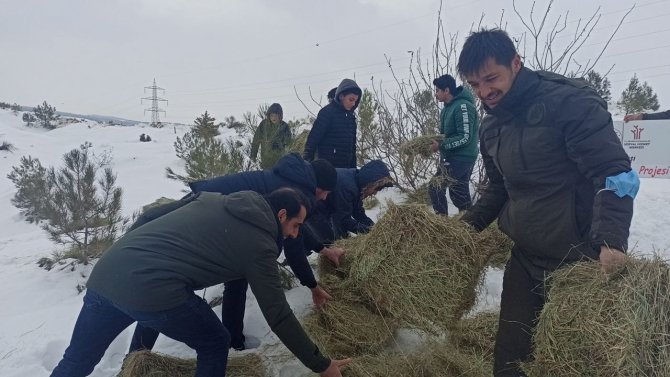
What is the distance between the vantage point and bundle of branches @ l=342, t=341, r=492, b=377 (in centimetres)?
257

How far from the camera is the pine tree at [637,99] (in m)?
18.8

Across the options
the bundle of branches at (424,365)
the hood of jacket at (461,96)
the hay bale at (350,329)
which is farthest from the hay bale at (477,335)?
the hood of jacket at (461,96)

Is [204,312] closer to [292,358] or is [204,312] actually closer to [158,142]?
[292,358]

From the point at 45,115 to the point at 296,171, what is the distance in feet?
105

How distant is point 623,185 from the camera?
153 centimetres

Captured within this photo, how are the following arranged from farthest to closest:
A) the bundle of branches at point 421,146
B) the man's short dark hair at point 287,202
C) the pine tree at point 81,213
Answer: the pine tree at point 81,213, the bundle of branches at point 421,146, the man's short dark hair at point 287,202

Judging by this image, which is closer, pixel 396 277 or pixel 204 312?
pixel 204 312

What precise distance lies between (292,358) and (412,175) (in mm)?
3565

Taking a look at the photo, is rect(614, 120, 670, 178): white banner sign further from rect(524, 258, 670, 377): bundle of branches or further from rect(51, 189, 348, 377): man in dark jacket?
rect(51, 189, 348, 377): man in dark jacket

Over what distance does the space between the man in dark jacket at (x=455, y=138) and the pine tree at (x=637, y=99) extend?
57.7 ft

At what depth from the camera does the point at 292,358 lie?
9.60 feet

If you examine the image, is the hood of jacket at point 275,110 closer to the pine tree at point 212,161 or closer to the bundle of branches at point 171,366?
the pine tree at point 212,161

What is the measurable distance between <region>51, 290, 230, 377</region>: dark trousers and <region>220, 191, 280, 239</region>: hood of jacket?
45cm

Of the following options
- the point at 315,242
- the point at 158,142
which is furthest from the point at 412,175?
the point at 158,142
